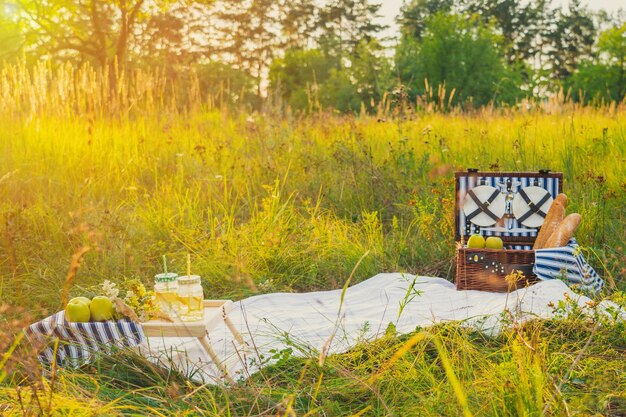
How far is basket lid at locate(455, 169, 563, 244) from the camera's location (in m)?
5.07

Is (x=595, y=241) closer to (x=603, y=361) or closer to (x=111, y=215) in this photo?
(x=603, y=361)

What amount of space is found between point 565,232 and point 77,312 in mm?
2885

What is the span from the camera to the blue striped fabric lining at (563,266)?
4312 millimetres

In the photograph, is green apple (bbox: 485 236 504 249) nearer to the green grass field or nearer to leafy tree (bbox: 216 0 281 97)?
the green grass field

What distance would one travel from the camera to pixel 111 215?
5.37m

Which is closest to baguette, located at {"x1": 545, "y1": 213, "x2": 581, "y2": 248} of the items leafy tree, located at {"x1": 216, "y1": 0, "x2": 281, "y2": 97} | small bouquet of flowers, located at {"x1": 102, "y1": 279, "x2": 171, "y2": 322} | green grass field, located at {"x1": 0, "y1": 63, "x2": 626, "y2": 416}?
green grass field, located at {"x1": 0, "y1": 63, "x2": 626, "y2": 416}

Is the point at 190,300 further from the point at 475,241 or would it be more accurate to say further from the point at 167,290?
the point at 475,241

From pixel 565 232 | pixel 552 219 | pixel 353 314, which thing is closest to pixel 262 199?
pixel 353 314

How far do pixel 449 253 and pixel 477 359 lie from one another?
103 inches

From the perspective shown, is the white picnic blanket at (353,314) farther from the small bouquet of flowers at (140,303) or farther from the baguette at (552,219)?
the baguette at (552,219)

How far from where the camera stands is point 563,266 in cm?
430

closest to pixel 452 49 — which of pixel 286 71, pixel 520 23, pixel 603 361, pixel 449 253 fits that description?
pixel 286 71

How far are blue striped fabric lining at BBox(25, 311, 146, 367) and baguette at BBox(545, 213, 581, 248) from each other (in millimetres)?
2625

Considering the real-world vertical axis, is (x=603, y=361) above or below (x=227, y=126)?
below
